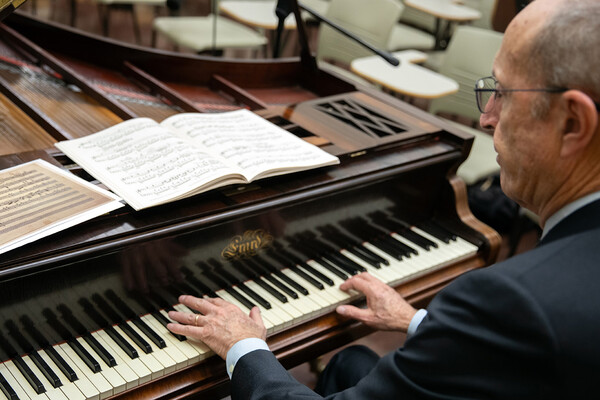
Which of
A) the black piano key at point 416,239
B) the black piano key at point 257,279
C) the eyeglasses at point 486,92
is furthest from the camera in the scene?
the black piano key at point 416,239

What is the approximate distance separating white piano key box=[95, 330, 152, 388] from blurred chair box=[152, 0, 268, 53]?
11.9 feet

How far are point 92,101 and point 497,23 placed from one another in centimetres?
508

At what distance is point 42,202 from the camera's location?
162 cm

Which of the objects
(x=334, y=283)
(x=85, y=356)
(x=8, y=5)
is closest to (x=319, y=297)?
(x=334, y=283)

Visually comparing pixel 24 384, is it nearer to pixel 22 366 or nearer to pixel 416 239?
pixel 22 366

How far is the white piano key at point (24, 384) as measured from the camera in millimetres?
1515

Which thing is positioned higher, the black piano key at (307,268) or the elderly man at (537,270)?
the elderly man at (537,270)

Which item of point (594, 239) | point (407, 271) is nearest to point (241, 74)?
point (407, 271)

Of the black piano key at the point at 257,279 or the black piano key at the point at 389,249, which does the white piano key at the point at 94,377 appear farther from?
the black piano key at the point at 389,249

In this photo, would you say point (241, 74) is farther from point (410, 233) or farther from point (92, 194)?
point (92, 194)

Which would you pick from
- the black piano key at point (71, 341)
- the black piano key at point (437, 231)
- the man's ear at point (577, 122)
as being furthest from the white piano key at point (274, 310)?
the man's ear at point (577, 122)

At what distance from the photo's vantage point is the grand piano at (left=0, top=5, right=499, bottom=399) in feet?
5.29

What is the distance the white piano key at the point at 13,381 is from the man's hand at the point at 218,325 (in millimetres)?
399

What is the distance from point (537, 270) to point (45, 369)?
3.86 feet
